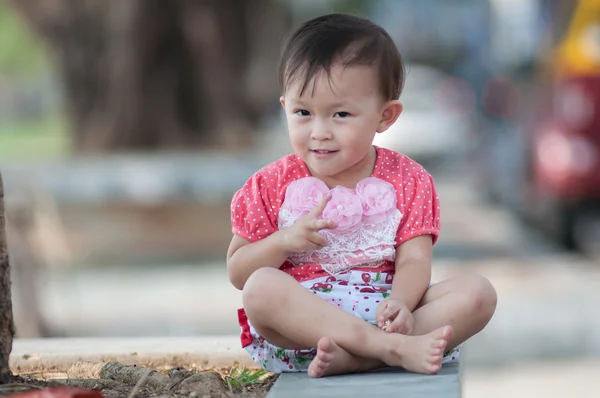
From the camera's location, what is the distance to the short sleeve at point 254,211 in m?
3.31

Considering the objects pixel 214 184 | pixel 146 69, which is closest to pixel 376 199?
pixel 214 184

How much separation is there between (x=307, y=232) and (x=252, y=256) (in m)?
0.23

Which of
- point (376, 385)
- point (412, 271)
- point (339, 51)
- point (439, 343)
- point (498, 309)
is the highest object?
point (339, 51)

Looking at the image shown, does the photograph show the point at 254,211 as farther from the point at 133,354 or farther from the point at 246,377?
the point at 133,354

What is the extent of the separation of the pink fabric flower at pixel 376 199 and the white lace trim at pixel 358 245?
0.07 ft

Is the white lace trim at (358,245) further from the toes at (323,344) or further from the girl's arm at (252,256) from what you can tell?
the toes at (323,344)

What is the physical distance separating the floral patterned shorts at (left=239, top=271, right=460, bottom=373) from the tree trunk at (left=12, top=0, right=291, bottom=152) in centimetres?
1165

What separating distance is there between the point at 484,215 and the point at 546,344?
848 centimetres

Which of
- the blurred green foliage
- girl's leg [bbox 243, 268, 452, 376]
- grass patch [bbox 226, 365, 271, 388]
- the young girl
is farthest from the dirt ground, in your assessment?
the blurred green foliage

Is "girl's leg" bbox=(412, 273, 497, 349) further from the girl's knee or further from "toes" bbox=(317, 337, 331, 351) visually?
"toes" bbox=(317, 337, 331, 351)

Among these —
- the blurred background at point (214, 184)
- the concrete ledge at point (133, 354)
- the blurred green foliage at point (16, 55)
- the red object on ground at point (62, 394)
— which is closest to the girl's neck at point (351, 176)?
the blurred background at point (214, 184)

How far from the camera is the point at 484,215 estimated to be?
15.6 m

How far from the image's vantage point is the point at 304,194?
10.9 ft

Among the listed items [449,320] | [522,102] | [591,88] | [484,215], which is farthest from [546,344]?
[484,215]
